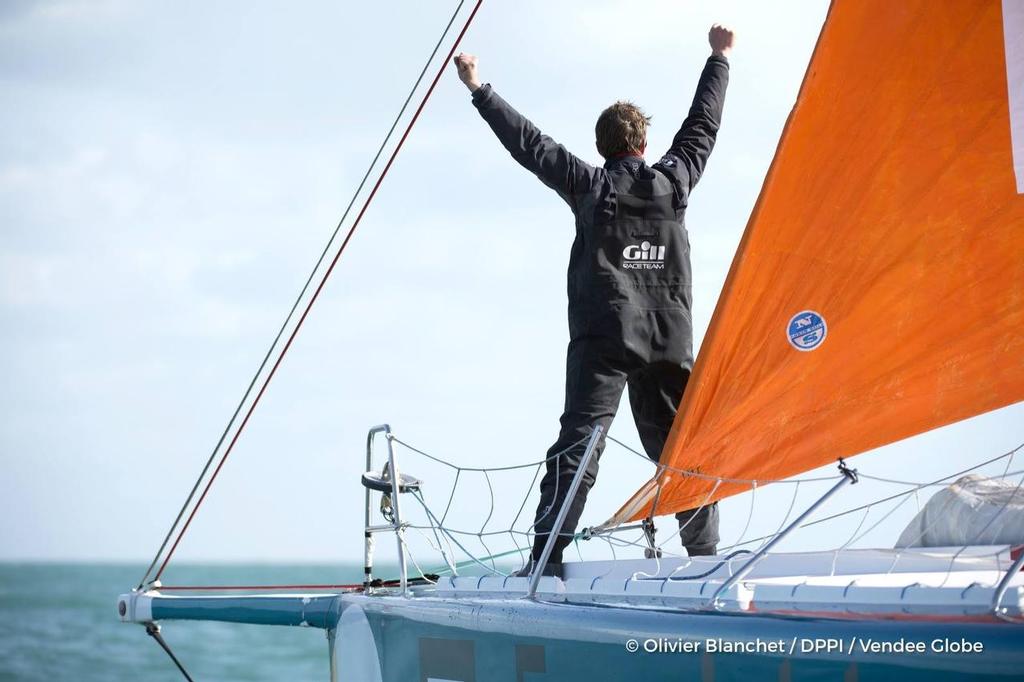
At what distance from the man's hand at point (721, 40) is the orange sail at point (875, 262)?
2.03 feet

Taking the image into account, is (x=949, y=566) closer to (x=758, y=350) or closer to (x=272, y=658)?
(x=758, y=350)

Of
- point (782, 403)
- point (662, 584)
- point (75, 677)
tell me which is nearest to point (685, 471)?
point (782, 403)

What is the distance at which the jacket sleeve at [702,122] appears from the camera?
157 inches

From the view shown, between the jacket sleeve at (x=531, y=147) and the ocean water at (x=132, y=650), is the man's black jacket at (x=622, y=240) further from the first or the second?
the ocean water at (x=132, y=650)

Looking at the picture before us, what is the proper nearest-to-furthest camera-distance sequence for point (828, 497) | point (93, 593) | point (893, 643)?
point (893, 643) < point (828, 497) < point (93, 593)

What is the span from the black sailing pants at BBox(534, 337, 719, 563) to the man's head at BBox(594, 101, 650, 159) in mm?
633

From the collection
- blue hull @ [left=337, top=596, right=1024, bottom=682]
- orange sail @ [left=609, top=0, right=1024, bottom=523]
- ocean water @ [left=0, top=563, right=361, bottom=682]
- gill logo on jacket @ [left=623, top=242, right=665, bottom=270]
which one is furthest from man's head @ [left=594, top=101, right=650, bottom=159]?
ocean water @ [left=0, top=563, right=361, bottom=682]

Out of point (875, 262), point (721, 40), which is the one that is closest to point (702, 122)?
point (721, 40)

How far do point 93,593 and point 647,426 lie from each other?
37769 millimetres

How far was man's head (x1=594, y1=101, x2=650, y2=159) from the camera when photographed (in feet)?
12.8

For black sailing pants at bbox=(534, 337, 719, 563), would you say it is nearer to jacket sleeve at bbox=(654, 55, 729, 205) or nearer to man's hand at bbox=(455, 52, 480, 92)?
jacket sleeve at bbox=(654, 55, 729, 205)

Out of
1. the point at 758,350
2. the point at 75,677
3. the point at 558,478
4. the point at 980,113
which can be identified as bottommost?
the point at 75,677

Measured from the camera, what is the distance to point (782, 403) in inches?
134

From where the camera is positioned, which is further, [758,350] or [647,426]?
[647,426]
